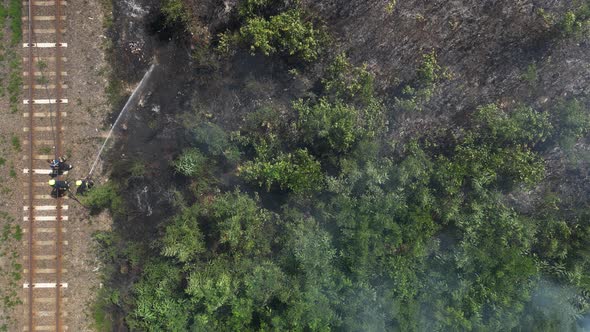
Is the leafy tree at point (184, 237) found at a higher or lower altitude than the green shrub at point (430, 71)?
lower

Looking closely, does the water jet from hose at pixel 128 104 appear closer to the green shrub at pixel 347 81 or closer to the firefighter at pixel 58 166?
the firefighter at pixel 58 166

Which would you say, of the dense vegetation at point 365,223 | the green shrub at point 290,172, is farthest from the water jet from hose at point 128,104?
the green shrub at point 290,172

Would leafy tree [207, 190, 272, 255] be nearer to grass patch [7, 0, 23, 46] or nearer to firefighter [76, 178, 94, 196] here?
firefighter [76, 178, 94, 196]

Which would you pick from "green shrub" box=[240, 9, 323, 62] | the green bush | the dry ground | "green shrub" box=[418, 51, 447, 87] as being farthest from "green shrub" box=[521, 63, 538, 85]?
the dry ground

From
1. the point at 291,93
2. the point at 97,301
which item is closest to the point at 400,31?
the point at 291,93

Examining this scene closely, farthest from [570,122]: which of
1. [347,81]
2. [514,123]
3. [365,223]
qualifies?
[365,223]
